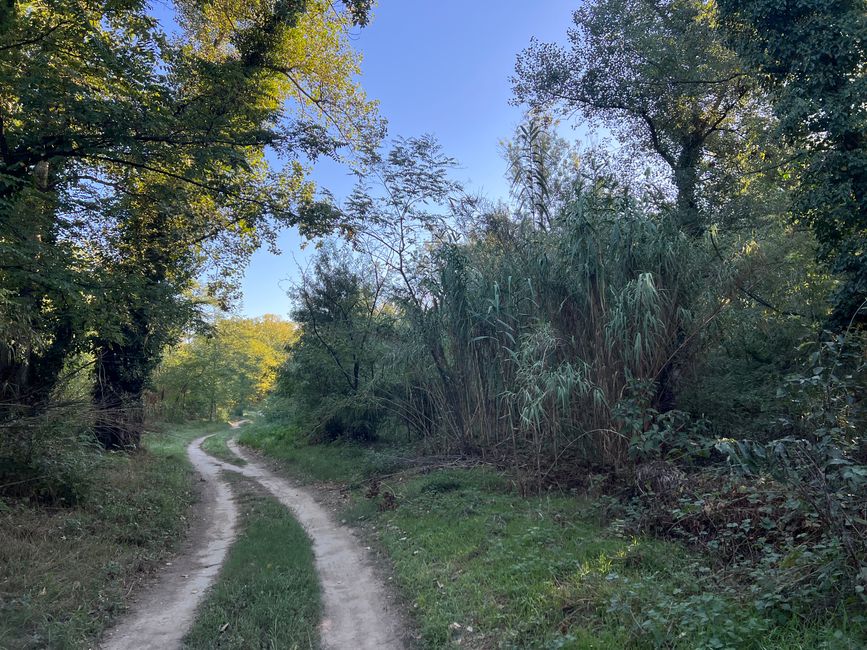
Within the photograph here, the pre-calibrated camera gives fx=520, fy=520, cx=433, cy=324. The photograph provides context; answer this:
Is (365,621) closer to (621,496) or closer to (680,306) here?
(621,496)

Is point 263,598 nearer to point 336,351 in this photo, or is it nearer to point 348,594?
point 348,594

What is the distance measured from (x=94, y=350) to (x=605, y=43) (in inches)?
625

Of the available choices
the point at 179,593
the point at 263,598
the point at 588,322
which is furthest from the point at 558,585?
the point at 588,322

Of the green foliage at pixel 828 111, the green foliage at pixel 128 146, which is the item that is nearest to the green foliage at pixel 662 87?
the green foliage at pixel 828 111

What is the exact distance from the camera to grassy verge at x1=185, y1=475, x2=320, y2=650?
4.48 meters

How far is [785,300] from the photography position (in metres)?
10.1

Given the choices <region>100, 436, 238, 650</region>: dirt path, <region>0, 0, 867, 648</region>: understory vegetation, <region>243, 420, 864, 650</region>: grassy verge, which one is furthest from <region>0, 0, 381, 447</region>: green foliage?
<region>243, 420, 864, 650</region>: grassy verge

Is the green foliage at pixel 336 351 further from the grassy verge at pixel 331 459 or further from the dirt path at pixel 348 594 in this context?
the dirt path at pixel 348 594

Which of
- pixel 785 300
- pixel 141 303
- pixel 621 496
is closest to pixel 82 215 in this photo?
pixel 141 303

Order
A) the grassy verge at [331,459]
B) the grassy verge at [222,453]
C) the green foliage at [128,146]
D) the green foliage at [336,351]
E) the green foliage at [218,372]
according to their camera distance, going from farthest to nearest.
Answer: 1. the green foliage at [218,372]
2. the grassy verge at [222,453]
3. the green foliage at [336,351]
4. the grassy verge at [331,459]
5. the green foliage at [128,146]

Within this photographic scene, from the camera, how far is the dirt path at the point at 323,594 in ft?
15.1

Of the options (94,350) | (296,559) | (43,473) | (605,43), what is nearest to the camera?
(296,559)

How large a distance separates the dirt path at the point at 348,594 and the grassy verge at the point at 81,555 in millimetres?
2076

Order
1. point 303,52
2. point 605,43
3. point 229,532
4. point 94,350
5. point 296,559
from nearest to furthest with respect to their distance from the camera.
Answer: point 296,559
point 229,532
point 303,52
point 94,350
point 605,43
